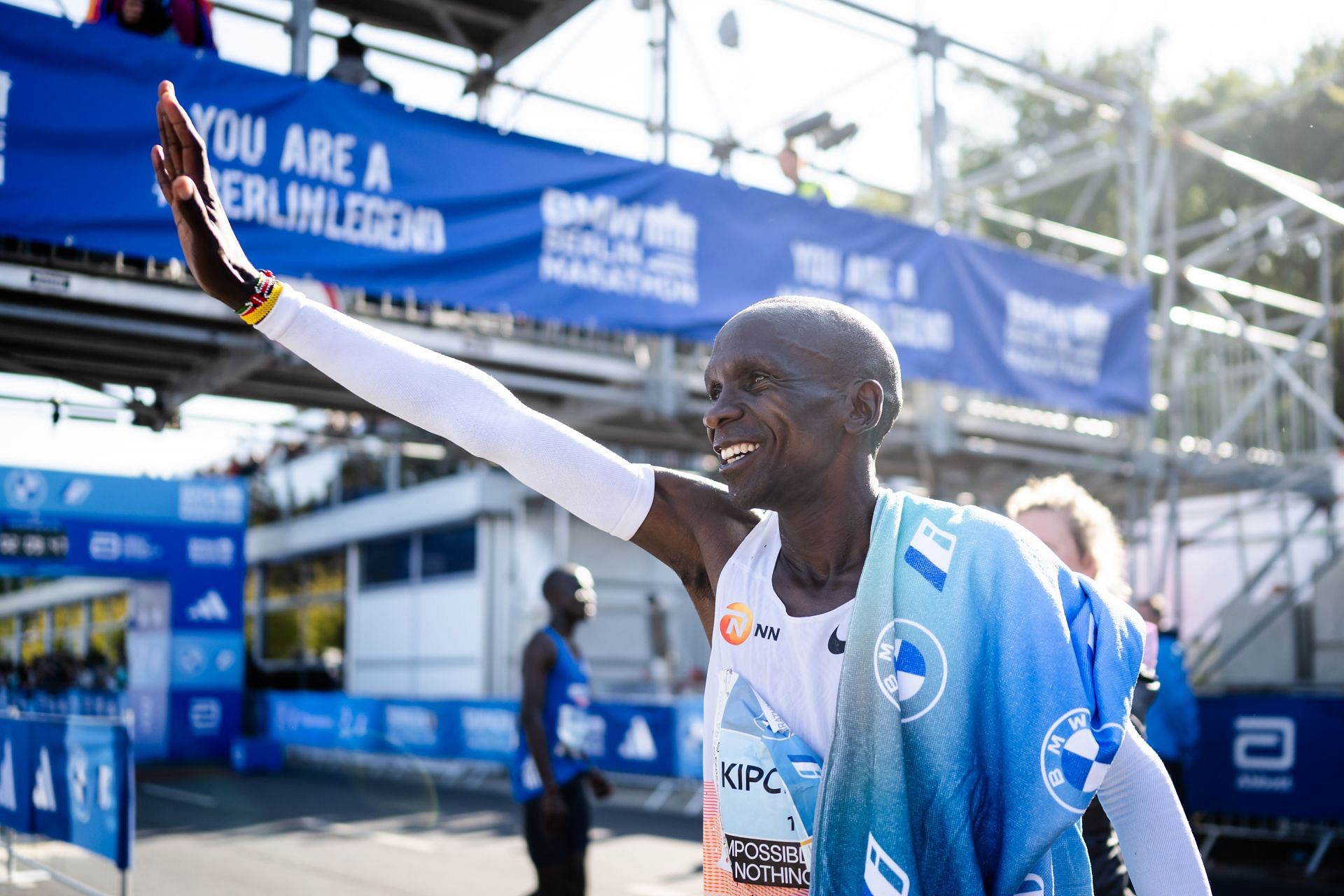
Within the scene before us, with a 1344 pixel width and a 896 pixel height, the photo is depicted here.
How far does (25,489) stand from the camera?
17.9 meters

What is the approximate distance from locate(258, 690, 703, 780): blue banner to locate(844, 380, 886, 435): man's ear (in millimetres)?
8252

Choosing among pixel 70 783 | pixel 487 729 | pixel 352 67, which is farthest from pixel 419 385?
pixel 487 729

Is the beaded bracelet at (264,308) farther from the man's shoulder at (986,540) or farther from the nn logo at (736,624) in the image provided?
the man's shoulder at (986,540)

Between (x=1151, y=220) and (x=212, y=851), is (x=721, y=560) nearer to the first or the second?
(x=212, y=851)

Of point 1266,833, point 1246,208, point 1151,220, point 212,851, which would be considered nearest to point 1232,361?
point 1151,220

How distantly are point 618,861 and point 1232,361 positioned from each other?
30.9 feet

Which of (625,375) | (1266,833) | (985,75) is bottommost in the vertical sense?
(1266,833)

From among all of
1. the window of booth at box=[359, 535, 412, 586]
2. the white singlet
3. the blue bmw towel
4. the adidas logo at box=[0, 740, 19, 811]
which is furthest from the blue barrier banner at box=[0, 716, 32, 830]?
the window of booth at box=[359, 535, 412, 586]

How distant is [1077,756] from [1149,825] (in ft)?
1.00

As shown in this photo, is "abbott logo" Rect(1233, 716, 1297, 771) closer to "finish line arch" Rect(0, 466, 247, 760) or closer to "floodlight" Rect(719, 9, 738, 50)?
"floodlight" Rect(719, 9, 738, 50)

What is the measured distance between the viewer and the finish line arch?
740 inches

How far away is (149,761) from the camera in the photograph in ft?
65.5

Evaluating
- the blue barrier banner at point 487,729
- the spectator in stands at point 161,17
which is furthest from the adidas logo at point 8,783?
the blue barrier banner at point 487,729

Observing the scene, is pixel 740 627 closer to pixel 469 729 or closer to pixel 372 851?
pixel 372 851
